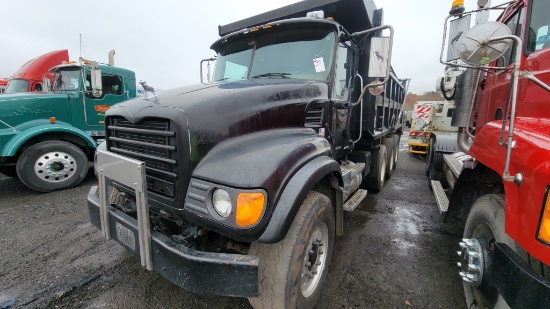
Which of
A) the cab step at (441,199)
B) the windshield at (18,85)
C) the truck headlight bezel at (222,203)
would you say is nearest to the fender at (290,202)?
the truck headlight bezel at (222,203)

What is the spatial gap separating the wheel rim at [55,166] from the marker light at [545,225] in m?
6.73

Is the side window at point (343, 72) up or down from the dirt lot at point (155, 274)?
up

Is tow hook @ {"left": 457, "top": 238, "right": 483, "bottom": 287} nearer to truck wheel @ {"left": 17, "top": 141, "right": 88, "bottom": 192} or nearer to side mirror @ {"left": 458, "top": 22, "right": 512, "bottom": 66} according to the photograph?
side mirror @ {"left": 458, "top": 22, "right": 512, "bottom": 66}

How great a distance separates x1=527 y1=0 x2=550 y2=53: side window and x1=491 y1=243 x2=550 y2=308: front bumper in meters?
1.60

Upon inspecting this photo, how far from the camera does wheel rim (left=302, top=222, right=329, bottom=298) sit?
2168 millimetres

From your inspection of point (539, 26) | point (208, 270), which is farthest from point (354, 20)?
point (208, 270)

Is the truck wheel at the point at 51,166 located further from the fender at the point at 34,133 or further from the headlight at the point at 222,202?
the headlight at the point at 222,202

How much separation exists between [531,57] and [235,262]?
104 inches

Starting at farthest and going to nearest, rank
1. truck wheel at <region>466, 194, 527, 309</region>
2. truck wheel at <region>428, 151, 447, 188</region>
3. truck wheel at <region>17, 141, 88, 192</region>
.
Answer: truck wheel at <region>428, 151, 447, 188</region>
truck wheel at <region>17, 141, 88, 192</region>
truck wheel at <region>466, 194, 527, 309</region>

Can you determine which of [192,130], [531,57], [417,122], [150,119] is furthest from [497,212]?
[417,122]

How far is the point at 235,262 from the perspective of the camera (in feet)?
5.51

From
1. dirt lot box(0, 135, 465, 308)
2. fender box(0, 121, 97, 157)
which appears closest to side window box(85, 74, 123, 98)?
fender box(0, 121, 97, 157)

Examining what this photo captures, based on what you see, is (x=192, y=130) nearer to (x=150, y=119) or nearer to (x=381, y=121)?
(x=150, y=119)

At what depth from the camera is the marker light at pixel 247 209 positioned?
1.65 metres
